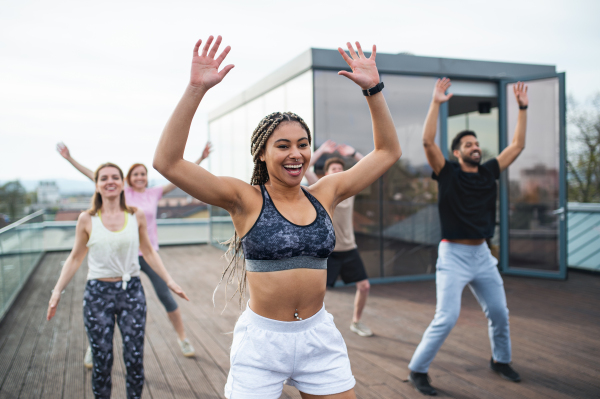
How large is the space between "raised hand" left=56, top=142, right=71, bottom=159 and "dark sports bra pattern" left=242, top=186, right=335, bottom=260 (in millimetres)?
3334

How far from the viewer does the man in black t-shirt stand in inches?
130

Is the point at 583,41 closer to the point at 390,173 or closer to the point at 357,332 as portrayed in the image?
the point at 390,173

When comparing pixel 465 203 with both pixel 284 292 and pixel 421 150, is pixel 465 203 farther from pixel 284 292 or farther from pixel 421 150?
pixel 421 150

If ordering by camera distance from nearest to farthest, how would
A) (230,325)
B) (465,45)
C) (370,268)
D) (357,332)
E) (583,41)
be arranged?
1. (357,332)
2. (230,325)
3. (370,268)
4. (465,45)
5. (583,41)

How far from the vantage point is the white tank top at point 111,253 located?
2.91m

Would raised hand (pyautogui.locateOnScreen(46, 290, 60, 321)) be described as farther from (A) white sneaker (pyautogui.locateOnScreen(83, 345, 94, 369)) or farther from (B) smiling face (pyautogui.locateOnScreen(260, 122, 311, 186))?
(B) smiling face (pyautogui.locateOnScreen(260, 122, 311, 186))

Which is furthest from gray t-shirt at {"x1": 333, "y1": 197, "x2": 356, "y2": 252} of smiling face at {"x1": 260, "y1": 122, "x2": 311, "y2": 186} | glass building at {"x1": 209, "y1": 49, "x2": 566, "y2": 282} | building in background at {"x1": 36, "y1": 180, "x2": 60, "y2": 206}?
building in background at {"x1": 36, "y1": 180, "x2": 60, "y2": 206}

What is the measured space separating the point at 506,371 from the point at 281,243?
287 cm

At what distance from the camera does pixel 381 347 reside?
4371mm

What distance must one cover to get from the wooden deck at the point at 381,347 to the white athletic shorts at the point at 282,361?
71.4 inches

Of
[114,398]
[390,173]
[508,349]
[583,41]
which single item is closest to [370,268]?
[390,173]

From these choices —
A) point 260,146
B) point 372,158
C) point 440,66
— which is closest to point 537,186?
point 440,66

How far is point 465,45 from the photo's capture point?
29.4 ft

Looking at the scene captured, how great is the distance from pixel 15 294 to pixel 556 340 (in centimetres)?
745
